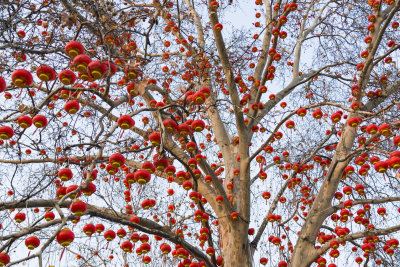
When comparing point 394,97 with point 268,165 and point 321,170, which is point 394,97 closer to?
point 321,170

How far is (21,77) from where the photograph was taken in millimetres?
2123

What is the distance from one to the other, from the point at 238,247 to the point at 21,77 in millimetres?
3108

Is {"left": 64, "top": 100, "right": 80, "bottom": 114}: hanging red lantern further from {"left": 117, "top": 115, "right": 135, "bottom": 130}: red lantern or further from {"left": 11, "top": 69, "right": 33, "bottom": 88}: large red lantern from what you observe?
{"left": 117, "top": 115, "right": 135, "bottom": 130}: red lantern

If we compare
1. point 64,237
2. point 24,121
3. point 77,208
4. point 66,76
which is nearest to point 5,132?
point 24,121

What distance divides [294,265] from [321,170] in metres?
1.94

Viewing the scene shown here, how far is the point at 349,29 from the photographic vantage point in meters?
6.53

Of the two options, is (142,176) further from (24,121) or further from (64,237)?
(24,121)

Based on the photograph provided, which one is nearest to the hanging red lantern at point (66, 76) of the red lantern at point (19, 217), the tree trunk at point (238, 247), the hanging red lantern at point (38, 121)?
the hanging red lantern at point (38, 121)

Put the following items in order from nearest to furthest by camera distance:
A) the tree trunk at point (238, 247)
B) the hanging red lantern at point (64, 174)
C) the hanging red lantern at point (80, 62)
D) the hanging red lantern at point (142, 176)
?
the hanging red lantern at point (80, 62), the hanging red lantern at point (142, 176), the hanging red lantern at point (64, 174), the tree trunk at point (238, 247)

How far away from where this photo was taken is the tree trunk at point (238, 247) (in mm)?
4021

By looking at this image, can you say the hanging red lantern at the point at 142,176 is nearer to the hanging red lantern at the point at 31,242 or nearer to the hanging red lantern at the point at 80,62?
the hanging red lantern at the point at 80,62

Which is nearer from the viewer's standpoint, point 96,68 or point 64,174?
point 96,68

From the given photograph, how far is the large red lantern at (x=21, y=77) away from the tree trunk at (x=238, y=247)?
9.61ft

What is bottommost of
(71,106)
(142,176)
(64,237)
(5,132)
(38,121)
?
(64,237)
